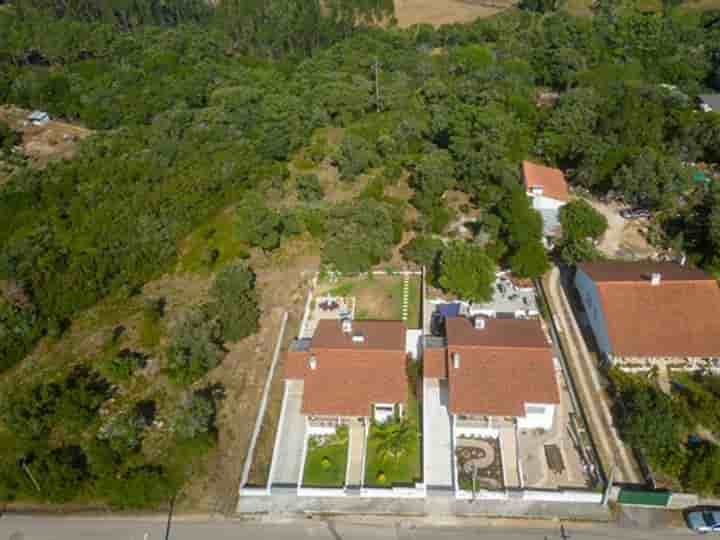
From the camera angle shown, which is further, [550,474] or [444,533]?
[550,474]

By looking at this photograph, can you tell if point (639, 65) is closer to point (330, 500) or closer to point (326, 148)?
point (326, 148)

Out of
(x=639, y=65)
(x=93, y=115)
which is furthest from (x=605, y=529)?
(x=93, y=115)

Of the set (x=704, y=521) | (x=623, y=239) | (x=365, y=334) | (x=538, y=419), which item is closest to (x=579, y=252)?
(x=623, y=239)

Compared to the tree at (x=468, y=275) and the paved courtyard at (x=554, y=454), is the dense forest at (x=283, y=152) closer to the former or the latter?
the tree at (x=468, y=275)

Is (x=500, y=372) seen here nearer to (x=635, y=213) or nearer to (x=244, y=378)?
(x=244, y=378)

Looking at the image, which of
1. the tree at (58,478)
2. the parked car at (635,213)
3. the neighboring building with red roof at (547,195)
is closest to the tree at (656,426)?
the neighboring building with red roof at (547,195)

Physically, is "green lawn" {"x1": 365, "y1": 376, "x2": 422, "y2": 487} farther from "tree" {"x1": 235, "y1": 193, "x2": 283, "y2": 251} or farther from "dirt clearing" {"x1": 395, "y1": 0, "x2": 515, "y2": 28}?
"dirt clearing" {"x1": 395, "y1": 0, "x2": 515, "y2": 28}

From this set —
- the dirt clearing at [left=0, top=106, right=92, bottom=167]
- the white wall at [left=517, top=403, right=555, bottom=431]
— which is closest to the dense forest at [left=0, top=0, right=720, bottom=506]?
the dirt clearing at [left=0, top=106, right=92, bottom=167]
